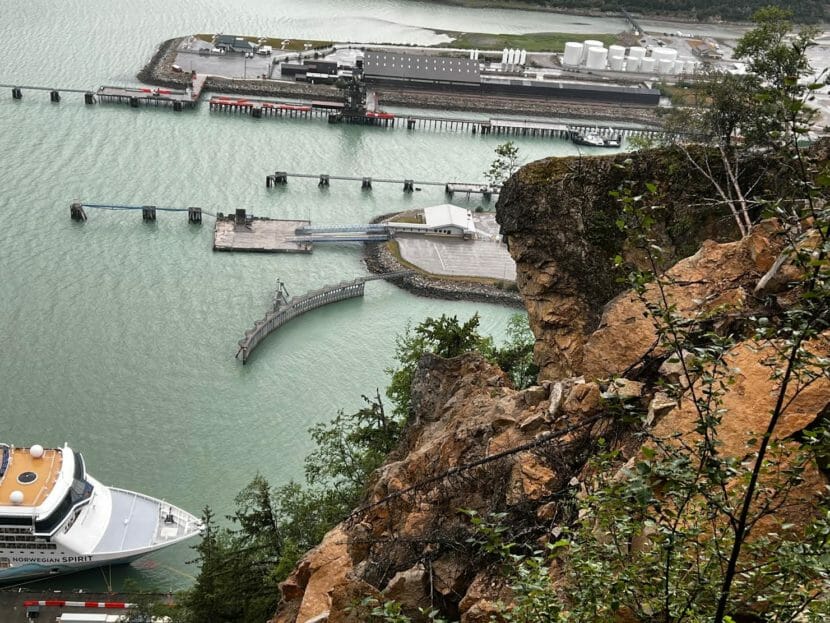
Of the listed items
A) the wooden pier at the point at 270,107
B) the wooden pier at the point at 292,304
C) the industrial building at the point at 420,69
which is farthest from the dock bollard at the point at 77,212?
the industrial building at the point at 420,69

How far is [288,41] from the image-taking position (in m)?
70.9

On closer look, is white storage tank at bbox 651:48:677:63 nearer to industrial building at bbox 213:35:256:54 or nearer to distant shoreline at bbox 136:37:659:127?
distant shoreline at bbox 136:37:659:127

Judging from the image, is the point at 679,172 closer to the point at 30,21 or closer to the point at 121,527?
the point at 121,527

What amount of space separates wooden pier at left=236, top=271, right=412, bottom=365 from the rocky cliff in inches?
649

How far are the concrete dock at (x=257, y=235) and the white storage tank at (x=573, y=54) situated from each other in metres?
37.1

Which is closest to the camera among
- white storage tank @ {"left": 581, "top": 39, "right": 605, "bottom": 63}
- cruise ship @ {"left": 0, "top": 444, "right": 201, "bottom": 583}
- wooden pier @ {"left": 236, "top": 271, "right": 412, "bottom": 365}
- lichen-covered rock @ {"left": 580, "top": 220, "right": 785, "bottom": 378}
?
lichen-covered rock @ {"left": 580, "top": 220, "right": 785, "bottom": 378}

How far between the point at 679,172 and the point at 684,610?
35.6ft

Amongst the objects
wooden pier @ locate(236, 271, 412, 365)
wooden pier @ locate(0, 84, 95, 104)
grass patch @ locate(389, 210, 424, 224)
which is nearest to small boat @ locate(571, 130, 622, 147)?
grass patch @ locate(389, 210, 424, 224)

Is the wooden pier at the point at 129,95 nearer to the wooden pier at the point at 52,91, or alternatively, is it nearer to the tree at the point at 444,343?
the wooden pier at the point at 52,91

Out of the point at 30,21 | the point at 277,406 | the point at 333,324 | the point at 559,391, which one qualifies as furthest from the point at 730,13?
the point at 559,391

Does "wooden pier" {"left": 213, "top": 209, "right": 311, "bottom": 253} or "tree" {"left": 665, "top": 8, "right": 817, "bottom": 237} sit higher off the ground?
"tree" {"left": 665, "top": 8, "right": 817, "bottom": 237}

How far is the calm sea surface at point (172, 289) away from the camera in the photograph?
87.9 ft

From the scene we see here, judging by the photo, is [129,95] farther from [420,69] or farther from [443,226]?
[443,226]

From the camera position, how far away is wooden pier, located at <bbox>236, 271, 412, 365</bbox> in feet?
104
